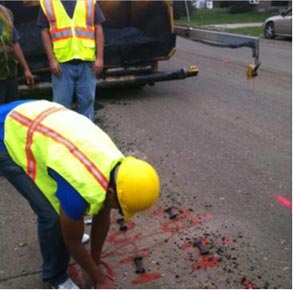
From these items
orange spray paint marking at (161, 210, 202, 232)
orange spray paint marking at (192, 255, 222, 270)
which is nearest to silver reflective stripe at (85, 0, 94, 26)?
orange spray paint marking at (161, 210, 202, 232)

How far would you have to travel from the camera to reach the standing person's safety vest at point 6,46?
4.49 m

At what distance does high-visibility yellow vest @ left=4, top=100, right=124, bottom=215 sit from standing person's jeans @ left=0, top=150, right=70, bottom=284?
5cm

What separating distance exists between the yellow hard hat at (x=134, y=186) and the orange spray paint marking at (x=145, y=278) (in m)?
0.83

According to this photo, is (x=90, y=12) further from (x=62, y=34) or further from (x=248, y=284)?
(x=248, y=284)

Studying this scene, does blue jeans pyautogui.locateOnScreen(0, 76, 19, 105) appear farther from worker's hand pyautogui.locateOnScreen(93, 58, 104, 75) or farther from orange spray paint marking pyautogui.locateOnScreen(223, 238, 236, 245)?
orange spray paint marking pyautogui.locateOnScreen(223, 238, 236, 245)

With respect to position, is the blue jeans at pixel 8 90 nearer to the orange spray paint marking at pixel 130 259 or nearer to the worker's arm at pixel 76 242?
the orange spray paint marking at pixel 130 259

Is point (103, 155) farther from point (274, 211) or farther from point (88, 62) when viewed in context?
point (88, 62)

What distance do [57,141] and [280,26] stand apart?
15.6 meters

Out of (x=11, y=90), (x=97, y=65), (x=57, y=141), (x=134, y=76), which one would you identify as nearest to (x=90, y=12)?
(x=97, y=65)

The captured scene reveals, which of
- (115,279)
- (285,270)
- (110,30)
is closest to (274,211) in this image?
(285,270)

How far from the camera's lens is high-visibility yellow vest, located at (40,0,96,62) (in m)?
4.63

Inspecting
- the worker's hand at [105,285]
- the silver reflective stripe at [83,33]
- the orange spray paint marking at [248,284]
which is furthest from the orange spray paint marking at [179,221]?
the silver reflective stripe at [83,33]

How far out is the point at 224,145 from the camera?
5.26 m

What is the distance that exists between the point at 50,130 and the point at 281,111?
4749 mm
